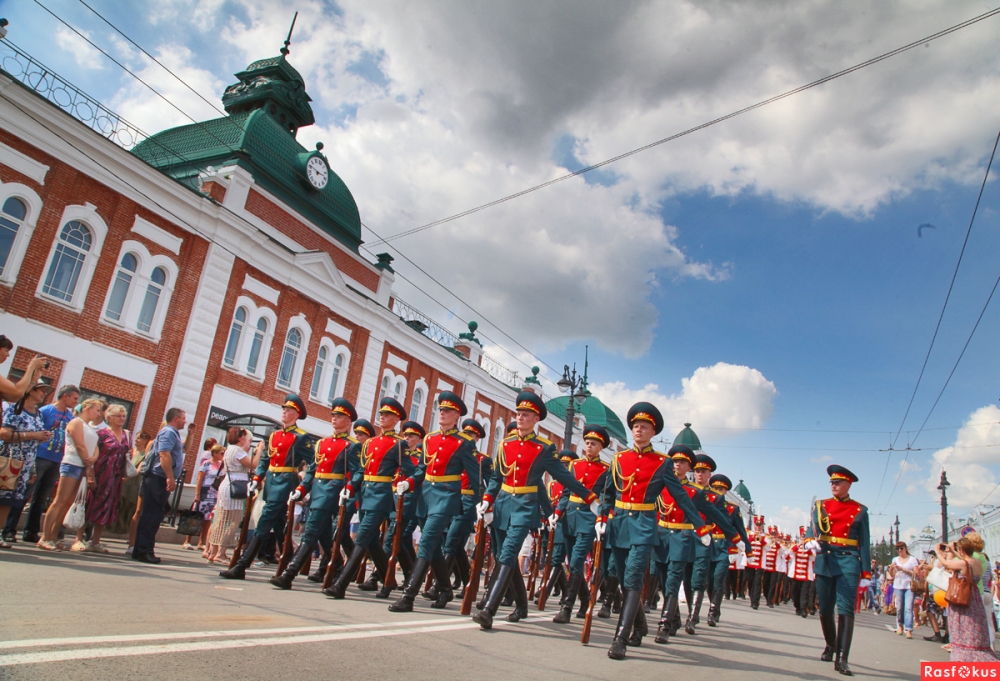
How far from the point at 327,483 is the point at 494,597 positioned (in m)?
2.56

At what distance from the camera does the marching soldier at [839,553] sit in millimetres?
7410

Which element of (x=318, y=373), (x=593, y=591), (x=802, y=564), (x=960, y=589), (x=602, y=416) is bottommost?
(x=593, y=591)

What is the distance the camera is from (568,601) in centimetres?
814

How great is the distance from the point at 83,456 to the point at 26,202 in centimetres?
1091

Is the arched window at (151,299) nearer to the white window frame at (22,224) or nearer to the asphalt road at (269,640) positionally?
the white window frame at (22,224)

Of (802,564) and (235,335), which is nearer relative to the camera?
(802,564)

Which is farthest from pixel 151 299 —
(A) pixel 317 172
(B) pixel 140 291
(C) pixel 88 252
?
(A) pixel 317 172

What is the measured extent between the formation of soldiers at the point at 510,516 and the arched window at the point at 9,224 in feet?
37.3

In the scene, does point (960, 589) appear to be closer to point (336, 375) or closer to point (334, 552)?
point (334, 552)

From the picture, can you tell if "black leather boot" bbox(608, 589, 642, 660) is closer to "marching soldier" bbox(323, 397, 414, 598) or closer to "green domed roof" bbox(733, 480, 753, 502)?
"marching soldier" bbox(323, 397, 414, 598)

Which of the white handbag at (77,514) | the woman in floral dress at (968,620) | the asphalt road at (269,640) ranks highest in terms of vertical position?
the woman in floral dress at (968,620)

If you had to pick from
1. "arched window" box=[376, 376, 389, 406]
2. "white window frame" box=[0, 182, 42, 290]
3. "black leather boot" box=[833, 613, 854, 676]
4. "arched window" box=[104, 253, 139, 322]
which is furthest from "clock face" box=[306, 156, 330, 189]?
"black leather boot" box=[833, 613, 854, 676]

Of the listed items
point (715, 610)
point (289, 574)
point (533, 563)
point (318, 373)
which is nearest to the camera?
point (289, 574)

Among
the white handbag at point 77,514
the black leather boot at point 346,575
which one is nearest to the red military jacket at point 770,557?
the black leather boot at point 346,575
